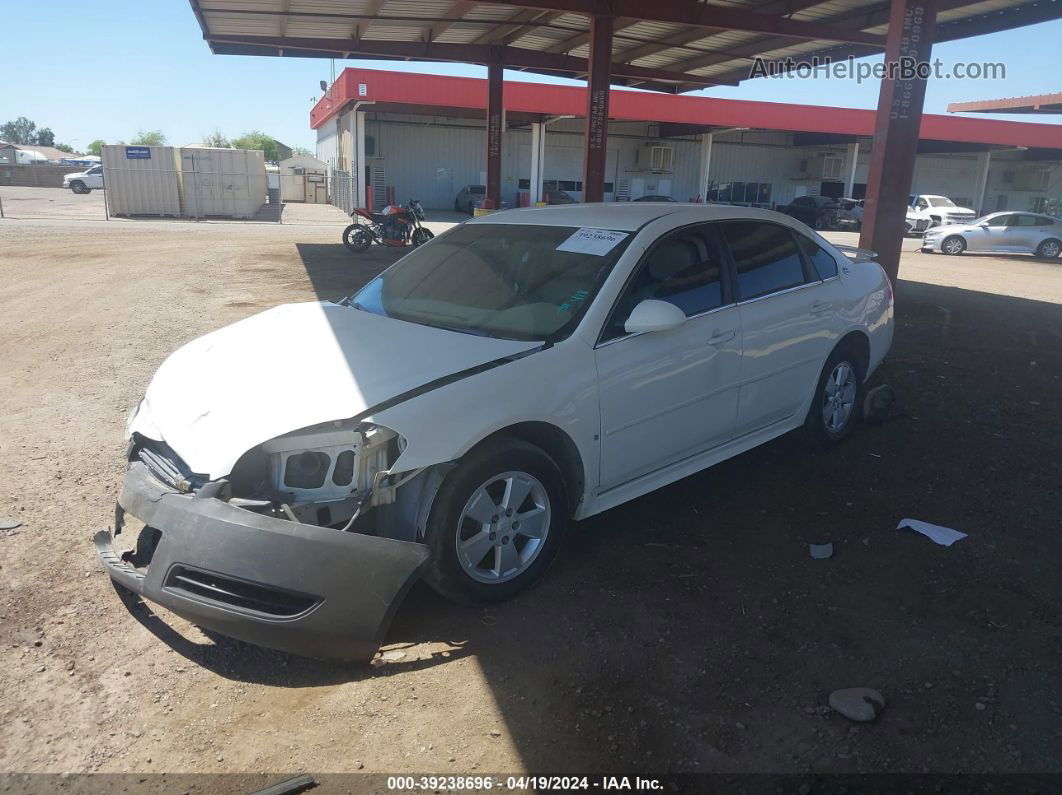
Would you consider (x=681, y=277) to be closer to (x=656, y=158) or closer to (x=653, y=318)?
(x=653, y=318)

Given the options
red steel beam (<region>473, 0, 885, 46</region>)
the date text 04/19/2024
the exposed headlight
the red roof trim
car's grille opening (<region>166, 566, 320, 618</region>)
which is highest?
the red roof trim

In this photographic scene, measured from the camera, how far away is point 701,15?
13.7 m

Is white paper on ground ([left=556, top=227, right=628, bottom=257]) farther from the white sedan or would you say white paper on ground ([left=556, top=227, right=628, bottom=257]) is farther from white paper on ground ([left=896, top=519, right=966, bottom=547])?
white paper on ground ([left=896, top=519, right=966, bottom=547])

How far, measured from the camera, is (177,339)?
8602 mm

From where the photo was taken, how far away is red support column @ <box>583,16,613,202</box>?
13969 millimetres

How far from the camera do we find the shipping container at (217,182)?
95.9 feet

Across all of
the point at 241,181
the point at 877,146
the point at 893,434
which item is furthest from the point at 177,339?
the point at 241,181

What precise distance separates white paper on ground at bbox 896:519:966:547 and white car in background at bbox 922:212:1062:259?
908 inches

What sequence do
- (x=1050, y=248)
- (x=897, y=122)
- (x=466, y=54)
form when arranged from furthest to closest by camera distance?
(x=1050, y=248) → (x=466, y=54) → (x=897, y=122)

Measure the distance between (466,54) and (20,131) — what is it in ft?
679

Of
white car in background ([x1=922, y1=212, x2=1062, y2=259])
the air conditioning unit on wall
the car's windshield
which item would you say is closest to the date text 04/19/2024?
the car's windshield

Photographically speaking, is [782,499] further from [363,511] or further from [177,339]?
[177,339]

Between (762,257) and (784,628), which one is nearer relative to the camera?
(784,628)

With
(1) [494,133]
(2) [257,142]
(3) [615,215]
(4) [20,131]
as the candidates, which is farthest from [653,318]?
(4) [20,131]
